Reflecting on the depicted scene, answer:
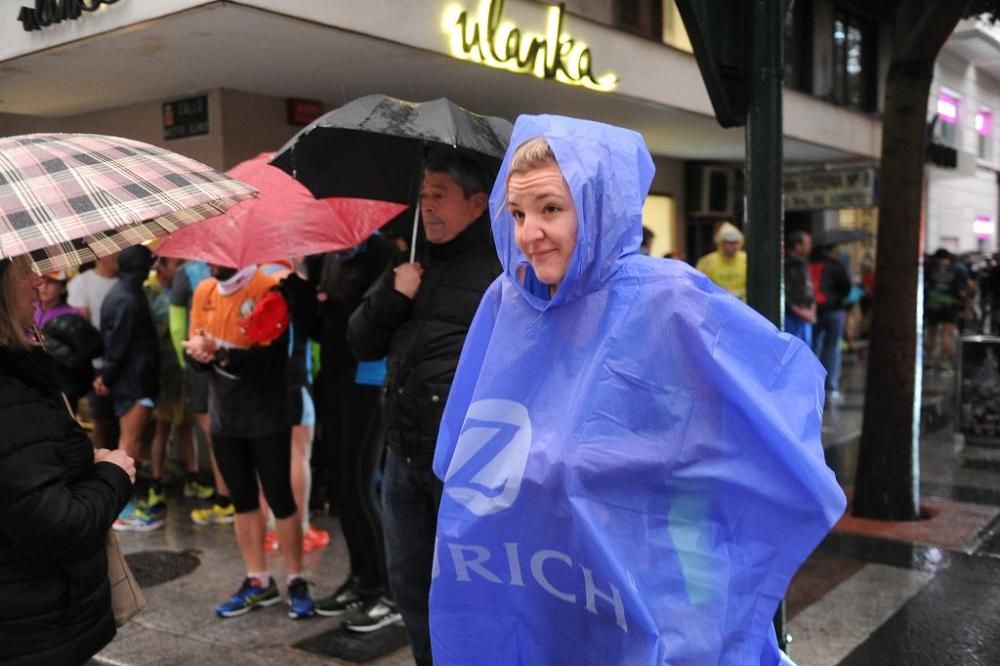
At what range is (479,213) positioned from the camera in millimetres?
3447

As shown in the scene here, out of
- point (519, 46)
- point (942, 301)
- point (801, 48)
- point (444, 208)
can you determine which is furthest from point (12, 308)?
point (942, 301)

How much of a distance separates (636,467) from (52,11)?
6.17 meters

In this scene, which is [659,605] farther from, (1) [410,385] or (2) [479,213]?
(2) [479,213]

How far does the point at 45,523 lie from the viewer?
7.47 feet

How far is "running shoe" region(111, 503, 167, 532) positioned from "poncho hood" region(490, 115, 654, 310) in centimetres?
537

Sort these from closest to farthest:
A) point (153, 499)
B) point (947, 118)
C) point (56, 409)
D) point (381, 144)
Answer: point (56, 409), point (381, 144), point (153, 499), point (947, 118)

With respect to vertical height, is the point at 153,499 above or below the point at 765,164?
below

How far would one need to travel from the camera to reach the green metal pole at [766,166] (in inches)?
129

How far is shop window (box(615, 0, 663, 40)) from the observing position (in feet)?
31.7

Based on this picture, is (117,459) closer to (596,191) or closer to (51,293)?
(596,191)

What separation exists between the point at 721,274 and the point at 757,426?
311 inches

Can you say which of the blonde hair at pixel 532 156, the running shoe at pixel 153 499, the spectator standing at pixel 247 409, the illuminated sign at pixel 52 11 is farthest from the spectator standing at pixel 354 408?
the illuminated sign at pixel 52 11

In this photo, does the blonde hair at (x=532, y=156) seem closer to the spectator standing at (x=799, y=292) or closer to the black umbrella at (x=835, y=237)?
the spectator standing at (x=799, y=292)

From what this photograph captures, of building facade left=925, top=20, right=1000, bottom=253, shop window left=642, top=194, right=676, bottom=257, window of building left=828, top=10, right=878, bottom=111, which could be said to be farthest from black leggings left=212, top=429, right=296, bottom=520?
building facade left=925, top=20, right=1000, bottom=253
